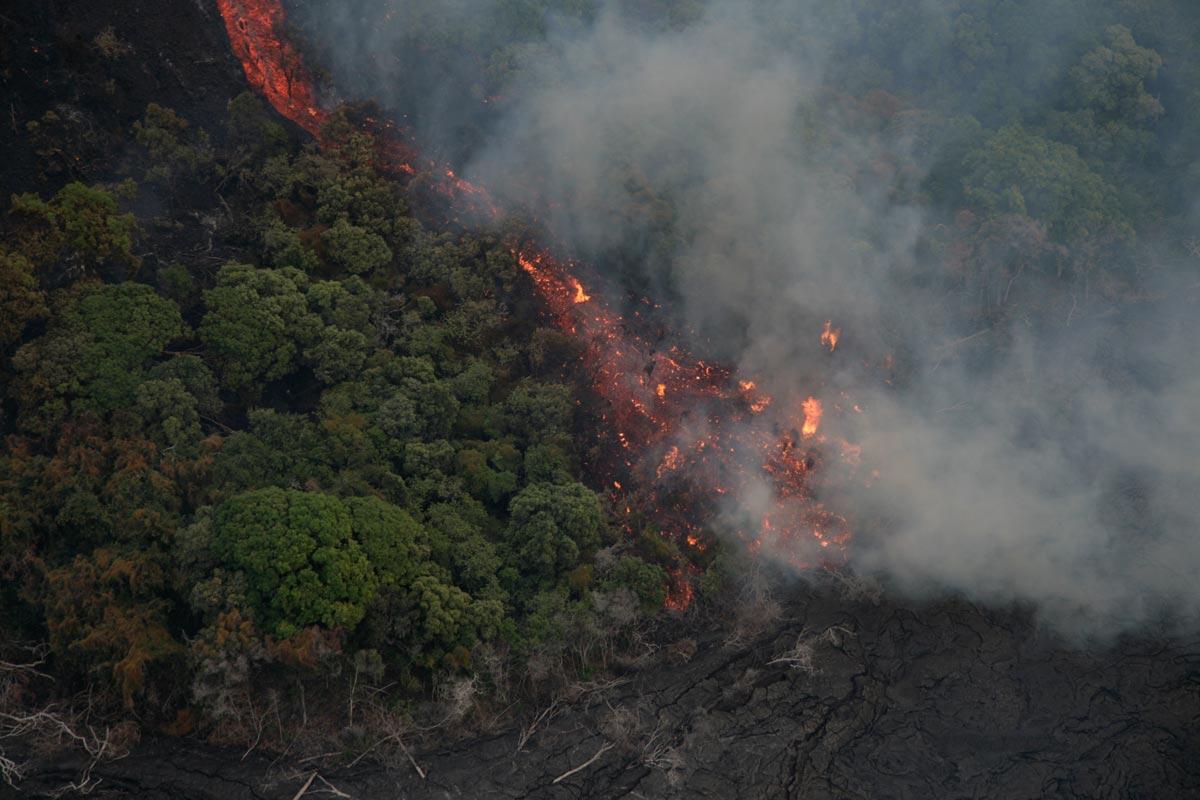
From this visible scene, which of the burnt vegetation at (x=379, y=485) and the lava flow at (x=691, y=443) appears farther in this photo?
the lava flow at (x=691, y=443)

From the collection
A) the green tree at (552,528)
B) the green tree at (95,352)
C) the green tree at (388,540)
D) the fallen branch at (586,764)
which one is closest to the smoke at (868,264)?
the green tree at (552,528)

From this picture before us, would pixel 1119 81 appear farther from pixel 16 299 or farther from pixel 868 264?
pixel 16 299

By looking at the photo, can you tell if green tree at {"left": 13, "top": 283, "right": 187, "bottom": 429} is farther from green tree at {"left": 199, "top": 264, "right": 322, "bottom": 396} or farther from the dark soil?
the dark soil

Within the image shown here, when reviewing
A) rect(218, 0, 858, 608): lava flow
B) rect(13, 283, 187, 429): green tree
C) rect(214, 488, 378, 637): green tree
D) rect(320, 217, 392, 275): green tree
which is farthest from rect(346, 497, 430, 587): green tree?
rect(320, 217, 392, 275): green tree

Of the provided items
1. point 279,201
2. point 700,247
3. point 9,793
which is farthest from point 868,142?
point 9,793

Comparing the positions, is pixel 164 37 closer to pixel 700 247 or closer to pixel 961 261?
pixel 700 247

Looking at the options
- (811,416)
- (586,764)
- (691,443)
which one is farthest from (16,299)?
(811,416)

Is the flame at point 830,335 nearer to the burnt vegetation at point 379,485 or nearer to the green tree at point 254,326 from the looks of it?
the burnt vegetation at point 379,485
